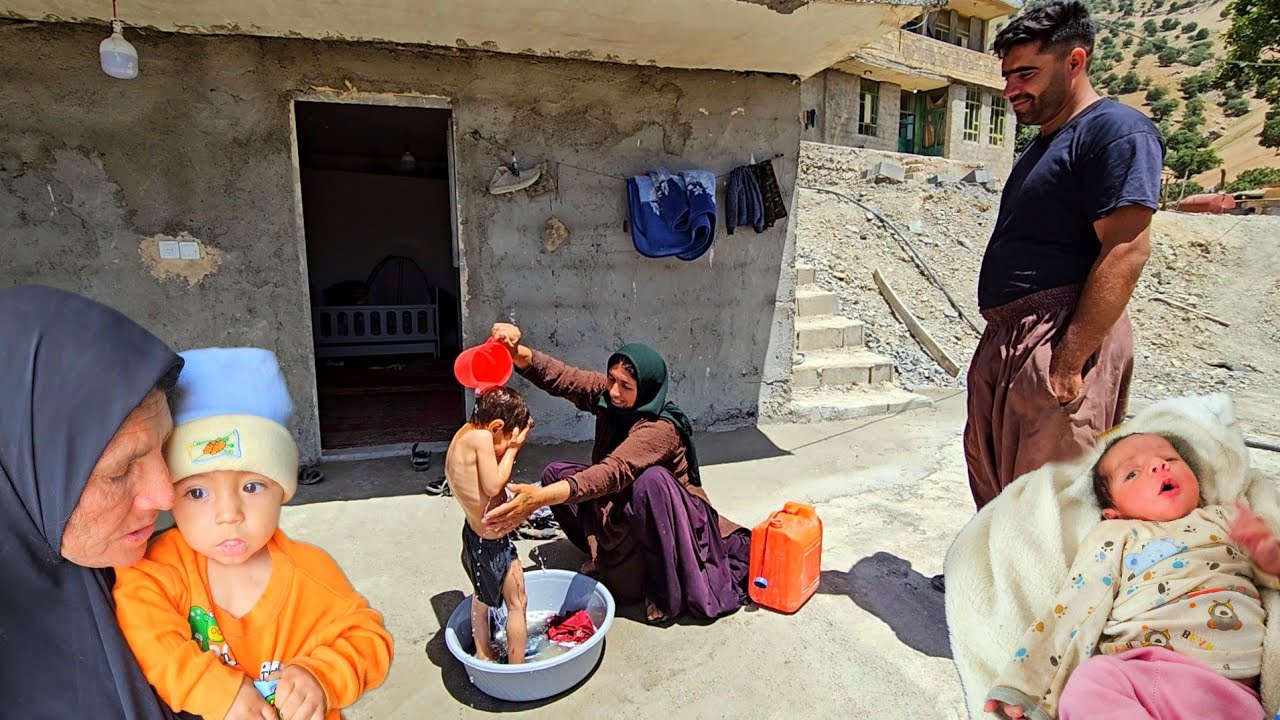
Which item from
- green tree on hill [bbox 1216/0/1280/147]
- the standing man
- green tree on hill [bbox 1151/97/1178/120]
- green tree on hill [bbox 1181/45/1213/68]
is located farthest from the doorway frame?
green tree on hill [bbox 1181/45/1213/68]

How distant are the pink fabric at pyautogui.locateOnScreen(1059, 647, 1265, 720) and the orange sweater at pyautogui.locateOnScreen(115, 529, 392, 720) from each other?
144 centimetres

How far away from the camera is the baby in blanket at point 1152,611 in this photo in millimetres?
1270

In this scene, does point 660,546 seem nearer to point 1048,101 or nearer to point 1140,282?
point 1048,101

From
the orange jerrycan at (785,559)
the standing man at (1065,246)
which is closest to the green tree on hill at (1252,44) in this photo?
the standing man at (1065,246)

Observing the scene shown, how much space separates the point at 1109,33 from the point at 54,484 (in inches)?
3200

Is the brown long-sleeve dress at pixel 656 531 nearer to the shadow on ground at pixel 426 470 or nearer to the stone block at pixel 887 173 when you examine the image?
the shadow on ground at pixel 426 470

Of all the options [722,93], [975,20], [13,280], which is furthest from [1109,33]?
[13,280]

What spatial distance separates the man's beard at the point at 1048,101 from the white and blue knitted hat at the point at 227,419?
2.46 metres

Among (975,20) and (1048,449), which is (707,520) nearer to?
(1048,449)

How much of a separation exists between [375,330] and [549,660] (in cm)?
705

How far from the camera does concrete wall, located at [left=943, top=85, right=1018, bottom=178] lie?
25.6 meters

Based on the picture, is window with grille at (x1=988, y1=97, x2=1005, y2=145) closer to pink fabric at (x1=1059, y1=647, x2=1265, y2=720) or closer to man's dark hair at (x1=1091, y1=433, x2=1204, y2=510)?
man's dark hair at (x1=1091, y1=433, x2=1204, y2=510)

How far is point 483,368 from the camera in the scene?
2.50 meters

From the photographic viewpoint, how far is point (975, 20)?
27.3 meters
